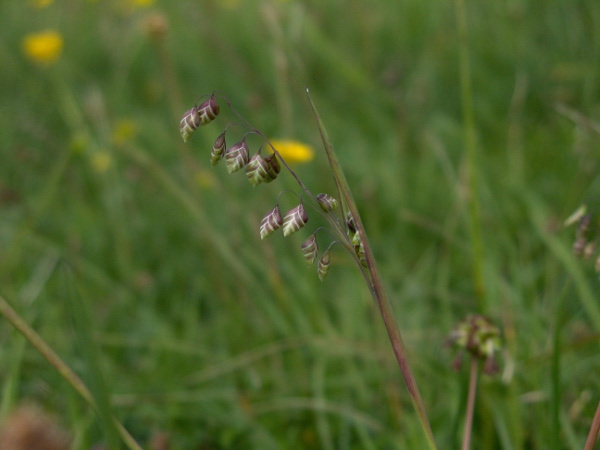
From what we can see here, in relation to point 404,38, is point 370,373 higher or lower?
lower

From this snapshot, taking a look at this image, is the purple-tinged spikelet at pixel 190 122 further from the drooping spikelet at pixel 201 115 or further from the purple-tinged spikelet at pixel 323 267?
the purple-tinged spikelet at pixel 323 267

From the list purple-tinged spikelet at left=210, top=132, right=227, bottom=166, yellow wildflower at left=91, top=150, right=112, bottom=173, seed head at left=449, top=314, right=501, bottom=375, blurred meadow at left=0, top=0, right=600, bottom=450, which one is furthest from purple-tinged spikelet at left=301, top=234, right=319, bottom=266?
yellow wildflower at left=91, top=150, right=112, bottom=173

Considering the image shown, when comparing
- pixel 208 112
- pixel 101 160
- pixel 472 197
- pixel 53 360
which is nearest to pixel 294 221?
pixel 208 112

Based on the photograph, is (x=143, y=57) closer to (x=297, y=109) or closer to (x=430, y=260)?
(x=297, y=109)

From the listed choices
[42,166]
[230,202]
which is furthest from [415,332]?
[42,166]

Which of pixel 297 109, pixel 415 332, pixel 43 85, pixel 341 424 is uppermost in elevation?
pixel 43 85

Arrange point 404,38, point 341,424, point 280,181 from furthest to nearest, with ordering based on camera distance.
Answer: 1. point 404,38
2. point 280,181
3. point 341,424

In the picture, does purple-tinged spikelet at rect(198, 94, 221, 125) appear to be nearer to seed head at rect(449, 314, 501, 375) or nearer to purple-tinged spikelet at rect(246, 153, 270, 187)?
purple-tinged spikelet at rect(246, 153, 270, 187)
